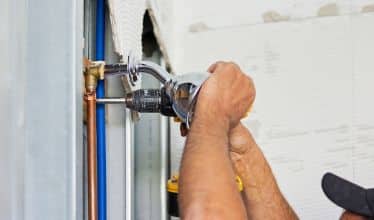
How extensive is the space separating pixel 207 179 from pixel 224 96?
171 millimetres

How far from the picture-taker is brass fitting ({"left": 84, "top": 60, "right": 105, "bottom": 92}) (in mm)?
715

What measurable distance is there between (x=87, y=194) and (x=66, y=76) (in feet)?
0.88

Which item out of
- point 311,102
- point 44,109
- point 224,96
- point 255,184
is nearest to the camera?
point 44,109

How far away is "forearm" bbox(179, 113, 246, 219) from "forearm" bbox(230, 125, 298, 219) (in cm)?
28

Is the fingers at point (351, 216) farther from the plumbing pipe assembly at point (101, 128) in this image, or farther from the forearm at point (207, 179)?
the plumbing pipe assembly at point (101, 128)

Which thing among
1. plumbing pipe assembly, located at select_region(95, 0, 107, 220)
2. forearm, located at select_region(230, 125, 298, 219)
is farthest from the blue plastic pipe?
forearm, located at select_region(230, 125, 298, 219)

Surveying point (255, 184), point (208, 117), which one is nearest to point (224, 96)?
point (208, 117)

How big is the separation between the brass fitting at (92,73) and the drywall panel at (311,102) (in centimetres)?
70

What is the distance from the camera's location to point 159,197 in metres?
1.24

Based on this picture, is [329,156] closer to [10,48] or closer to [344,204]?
[344,204]

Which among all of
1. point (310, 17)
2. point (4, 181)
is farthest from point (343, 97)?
point (4, 181)

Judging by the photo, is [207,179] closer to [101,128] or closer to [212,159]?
[212,159]

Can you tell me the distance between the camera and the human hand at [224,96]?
28.4 inches

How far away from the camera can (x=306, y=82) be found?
1.43 metres
